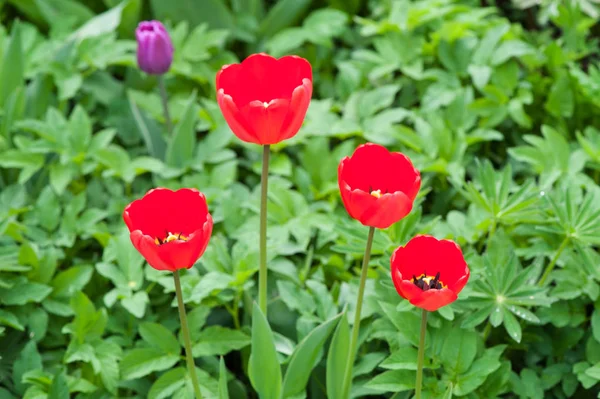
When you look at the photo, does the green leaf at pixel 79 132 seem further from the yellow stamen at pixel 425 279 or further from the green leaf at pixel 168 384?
the yellow stamen at pixel 425 279

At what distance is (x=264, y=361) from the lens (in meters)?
1.39

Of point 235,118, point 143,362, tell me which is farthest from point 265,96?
point 143,362

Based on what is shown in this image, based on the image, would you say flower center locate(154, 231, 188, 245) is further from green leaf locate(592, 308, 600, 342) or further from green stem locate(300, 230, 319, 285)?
green leaf locate(592, 308, 600, 342)

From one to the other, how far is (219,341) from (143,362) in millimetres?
162

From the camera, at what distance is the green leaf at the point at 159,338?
1.59 metres

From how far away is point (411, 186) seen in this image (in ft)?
4.20

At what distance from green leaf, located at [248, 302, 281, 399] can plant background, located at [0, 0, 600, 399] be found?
147 millimetres

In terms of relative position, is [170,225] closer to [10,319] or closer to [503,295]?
[10,319]

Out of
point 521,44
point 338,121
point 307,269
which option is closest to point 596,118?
point 521,44

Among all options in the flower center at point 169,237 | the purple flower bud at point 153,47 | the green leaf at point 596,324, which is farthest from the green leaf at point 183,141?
the green leaf at point 596,324

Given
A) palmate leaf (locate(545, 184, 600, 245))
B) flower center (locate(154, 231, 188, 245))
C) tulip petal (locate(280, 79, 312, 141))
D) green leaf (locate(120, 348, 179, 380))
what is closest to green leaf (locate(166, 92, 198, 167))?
green leaf (locate(120, 348, 179, 380))

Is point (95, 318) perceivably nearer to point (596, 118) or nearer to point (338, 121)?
point (338, 121)

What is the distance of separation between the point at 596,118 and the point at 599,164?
392mm

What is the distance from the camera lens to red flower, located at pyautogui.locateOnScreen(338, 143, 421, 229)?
1196 mm
